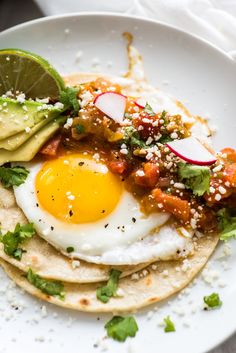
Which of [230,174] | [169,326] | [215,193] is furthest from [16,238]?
[230,174]

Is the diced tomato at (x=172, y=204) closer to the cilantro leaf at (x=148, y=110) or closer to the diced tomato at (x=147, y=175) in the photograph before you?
the diced tomato at (x=147, y=175)

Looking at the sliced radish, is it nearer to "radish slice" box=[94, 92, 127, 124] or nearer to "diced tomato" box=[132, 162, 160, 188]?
"radish slice" box=[94, 92, 127, 124]

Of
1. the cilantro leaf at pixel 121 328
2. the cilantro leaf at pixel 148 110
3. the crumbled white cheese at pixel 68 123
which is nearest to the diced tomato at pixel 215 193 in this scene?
the cilantro leaf at pixel 148 110

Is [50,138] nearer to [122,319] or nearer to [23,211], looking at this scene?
[23,211]

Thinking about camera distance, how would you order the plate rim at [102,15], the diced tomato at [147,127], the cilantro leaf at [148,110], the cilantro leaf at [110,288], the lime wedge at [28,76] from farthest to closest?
the plate rim at [102,15] < the lime wedge at [28,76] < the cilantro leaf at [148,110] < the diced tomato at [147,127] < the cilantro leaf at [110,288]

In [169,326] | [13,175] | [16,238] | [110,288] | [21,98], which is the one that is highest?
[21,98]

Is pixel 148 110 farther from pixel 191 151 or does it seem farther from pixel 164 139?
pixel 191 151
